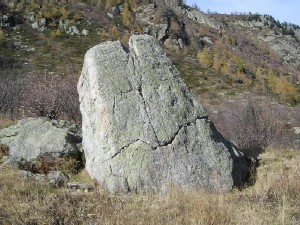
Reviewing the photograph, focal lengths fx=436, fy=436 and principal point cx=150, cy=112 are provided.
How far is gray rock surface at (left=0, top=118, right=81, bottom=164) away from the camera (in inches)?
492

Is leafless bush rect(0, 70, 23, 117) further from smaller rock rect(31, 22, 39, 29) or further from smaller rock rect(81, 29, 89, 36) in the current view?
smaller rock rect(31, 22, 39, 29)

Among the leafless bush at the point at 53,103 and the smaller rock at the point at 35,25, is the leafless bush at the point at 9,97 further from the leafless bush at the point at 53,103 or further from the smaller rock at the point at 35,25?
the smaller rock at the point at 35,25

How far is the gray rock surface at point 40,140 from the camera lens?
41.0 ft

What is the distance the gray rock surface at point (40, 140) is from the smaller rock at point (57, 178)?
124 centimetres

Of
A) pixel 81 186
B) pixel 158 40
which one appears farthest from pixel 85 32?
pixel 81 186

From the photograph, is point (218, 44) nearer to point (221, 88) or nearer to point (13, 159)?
point (221, 88)

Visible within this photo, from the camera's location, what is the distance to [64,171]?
11672 mm

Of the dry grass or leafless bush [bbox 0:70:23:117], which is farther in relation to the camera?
leafless bush [bbox 0:70:23:117]

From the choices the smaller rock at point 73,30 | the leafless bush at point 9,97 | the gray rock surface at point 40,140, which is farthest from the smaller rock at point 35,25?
the gray rock surface at point 40,140

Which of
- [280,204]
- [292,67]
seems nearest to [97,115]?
[280,204]

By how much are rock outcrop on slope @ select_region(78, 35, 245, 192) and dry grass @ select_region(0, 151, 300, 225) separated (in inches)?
48.6

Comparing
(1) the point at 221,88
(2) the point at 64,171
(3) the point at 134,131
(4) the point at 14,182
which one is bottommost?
(1) the point at 221,88

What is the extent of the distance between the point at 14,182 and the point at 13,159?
3111 mm

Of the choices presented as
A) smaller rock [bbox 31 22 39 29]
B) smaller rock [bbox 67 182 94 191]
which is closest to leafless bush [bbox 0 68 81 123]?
smaller rock [bbox 67 182 94 191]
